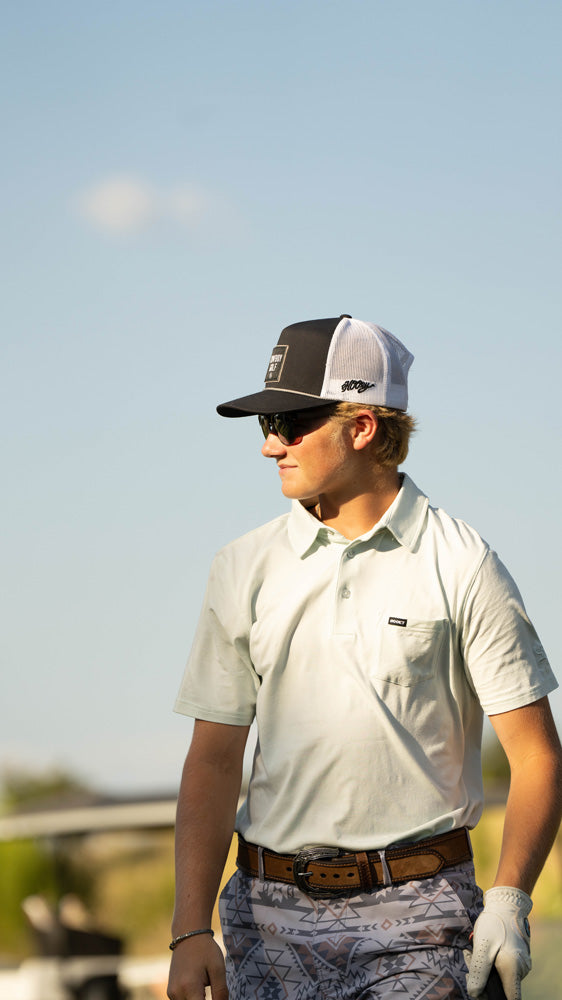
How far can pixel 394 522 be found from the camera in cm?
308

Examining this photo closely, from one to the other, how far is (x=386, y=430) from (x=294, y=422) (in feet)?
0.83

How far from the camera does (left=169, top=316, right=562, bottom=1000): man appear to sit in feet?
9.18

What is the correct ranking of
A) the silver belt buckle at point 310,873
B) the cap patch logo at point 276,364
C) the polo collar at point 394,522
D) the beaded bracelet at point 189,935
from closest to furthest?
1. the silver belt buckle at point 310,873
2. the beaded bracelet at point 189,935
3. the polo collar at point 394,522
4. the cap patch logo at point 276,364

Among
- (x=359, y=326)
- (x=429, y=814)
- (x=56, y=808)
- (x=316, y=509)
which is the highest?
(x=359, y=326)

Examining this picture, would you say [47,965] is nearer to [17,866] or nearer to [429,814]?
[17,866]

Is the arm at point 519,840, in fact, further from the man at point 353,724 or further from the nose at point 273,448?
the nose at point 273,448

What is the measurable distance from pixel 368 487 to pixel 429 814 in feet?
2.77

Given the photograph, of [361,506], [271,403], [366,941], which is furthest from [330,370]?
[366,941]

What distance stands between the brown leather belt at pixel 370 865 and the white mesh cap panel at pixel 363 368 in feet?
3.67

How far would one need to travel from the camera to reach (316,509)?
10.6 feet

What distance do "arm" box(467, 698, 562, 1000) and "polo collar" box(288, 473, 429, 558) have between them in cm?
52

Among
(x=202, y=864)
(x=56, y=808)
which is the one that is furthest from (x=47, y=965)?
(x=202, y=864)

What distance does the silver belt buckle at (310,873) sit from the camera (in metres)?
2.84

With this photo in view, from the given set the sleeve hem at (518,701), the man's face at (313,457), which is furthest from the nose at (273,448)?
the sleeve hem at (518,701)
